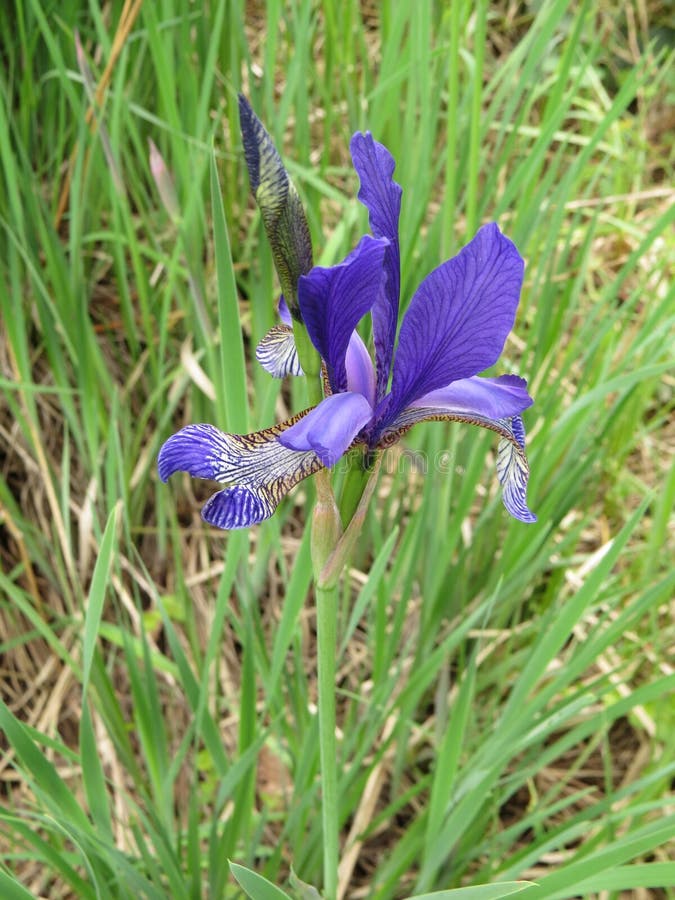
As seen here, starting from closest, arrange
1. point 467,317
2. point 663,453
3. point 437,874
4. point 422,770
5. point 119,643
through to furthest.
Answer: point 467,317 → point 437,874 → point 119,643 → point 422,770 → point 663,453

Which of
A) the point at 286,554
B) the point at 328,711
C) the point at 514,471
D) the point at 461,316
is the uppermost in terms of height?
the point at 461,316

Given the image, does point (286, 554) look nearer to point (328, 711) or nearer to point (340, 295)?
point (328, 711)

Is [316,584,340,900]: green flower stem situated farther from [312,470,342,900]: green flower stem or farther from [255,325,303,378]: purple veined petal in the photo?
[255,325,303,378]: purple veined petal

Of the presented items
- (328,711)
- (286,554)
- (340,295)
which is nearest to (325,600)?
(328,711)

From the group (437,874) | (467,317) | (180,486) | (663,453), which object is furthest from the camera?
(663,453)

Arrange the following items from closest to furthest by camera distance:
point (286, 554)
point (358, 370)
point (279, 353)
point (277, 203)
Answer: point (277, 203) < point (358, 370) < point (279, 353) < point (286, 554)

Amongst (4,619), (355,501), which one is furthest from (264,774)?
(355,501)

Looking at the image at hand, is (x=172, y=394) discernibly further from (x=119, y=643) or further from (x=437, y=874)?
(x=437, y=874)
